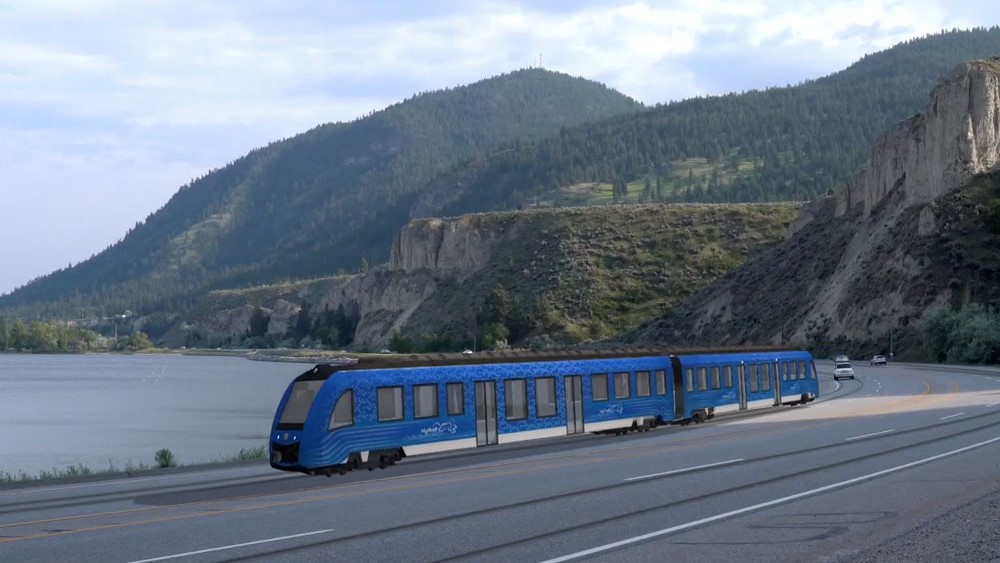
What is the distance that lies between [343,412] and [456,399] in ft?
11.5

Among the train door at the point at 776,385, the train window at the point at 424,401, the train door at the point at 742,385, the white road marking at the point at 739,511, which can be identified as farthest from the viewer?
the train door at the point at 776,385

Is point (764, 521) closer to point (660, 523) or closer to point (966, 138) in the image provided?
point (660, 523)

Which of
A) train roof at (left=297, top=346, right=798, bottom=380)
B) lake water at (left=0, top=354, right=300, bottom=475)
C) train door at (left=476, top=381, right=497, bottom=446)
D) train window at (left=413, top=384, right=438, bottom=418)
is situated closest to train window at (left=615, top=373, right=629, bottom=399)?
train roof at (left=297, top=346, right=798, bottom=380)

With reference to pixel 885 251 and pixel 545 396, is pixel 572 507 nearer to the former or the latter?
pixel 545 396

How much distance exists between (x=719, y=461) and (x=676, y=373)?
11423 millimetres

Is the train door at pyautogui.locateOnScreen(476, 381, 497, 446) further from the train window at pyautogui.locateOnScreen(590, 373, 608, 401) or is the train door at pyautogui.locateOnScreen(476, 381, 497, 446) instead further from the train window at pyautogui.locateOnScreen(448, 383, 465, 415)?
the train window at pyautogui.locateOnScreen(590, 373, 608, 401)

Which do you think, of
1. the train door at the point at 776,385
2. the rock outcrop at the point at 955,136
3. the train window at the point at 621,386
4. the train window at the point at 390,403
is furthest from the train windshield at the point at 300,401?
the rock outcrop at the point at 955,136

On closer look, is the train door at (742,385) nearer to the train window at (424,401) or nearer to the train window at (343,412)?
the train window at (424,401)

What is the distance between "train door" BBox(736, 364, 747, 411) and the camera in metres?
38.2

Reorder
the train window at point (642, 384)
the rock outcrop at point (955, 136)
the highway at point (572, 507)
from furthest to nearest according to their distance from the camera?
the rock outcrop at point (955, 136)
the train window at point (642, 384)
the highway at point (572, 507)

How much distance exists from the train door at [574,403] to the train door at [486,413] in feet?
10.00

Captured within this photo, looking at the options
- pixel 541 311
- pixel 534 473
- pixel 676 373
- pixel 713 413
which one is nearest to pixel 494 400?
pixel 534 473

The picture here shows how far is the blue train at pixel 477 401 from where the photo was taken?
73.2 ft

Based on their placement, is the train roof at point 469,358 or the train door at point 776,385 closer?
the train roof at point 469,358
